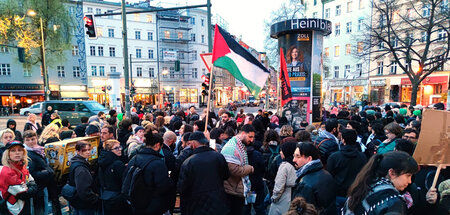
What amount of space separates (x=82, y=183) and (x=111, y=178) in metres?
0.38

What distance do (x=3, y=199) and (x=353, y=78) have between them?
4047 cm

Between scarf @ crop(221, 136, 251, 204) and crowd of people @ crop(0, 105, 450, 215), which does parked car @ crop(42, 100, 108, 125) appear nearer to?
crowd of people @ crop(0, 105, 450, 215)

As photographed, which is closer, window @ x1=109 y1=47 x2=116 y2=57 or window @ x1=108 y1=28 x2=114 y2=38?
window @ x1=108 y1=28 x2=114 y2=38

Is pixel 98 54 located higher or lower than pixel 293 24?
higher

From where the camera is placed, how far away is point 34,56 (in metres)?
34.0

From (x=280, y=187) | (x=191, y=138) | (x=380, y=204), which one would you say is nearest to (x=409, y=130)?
(x=280, y=187)

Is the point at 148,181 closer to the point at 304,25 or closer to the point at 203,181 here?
the point at 203,181

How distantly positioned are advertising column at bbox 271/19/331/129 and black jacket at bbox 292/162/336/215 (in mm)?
8769

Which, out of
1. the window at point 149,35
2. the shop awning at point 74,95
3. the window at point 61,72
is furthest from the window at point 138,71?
the window at point 61,72

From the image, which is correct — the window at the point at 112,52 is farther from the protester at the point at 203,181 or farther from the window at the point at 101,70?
the protester at the point at 203,181

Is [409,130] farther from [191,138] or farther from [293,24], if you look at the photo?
[293,24]

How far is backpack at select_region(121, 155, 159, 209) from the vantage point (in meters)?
3.14

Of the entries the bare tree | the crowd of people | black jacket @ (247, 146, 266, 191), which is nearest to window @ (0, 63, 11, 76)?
Answer: the crowd of people

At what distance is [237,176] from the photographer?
3594mm
